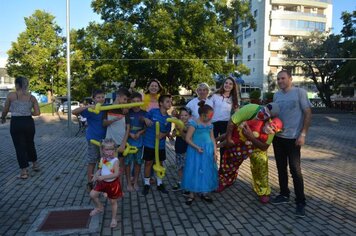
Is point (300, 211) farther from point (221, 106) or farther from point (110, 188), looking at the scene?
point (110, 188)

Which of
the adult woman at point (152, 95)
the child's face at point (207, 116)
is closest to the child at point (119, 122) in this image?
the adult woman at point (152, 95)

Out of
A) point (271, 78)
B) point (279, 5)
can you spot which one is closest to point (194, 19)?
point (271, 78)

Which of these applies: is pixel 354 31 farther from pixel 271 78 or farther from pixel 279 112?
pixel 279 112

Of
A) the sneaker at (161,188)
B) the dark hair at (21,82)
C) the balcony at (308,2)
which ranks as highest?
the balcony at (308,2)

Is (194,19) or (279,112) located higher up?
(194,19)

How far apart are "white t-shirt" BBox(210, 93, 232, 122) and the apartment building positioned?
44.5m

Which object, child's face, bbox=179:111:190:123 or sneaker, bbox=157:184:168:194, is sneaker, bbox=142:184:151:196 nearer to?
sneaker, bbox=157:184:168:194

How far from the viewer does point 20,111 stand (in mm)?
5867

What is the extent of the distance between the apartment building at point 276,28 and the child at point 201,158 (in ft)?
150

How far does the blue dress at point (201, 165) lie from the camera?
4.56 metres

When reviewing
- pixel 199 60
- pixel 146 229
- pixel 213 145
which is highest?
pixel 199 60

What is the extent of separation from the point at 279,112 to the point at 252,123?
15.2 inches

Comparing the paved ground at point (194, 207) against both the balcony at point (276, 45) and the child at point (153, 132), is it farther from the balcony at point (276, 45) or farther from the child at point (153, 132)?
the balcony at point (276, 45)

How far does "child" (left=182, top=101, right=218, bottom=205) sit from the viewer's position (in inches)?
180
